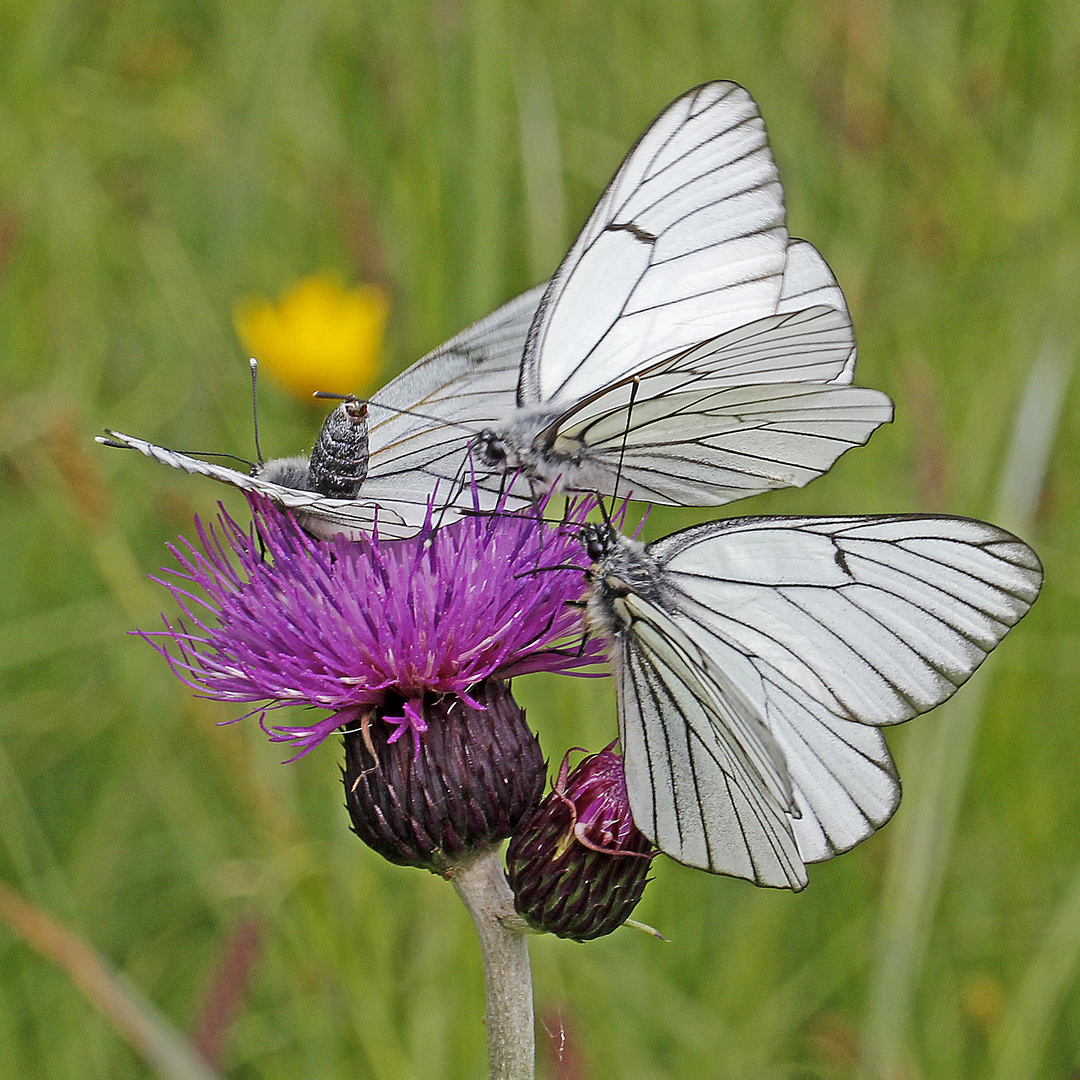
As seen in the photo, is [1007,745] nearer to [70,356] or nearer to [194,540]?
[194,540]

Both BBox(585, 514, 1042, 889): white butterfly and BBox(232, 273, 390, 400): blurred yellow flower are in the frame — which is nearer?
BBox(585, 514, 1042, 889): white butterfly

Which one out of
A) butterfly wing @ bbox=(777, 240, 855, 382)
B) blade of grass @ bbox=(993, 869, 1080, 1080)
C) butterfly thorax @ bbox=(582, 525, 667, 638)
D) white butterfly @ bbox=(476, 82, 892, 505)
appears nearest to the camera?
butterfly thorax @ bbox=(582, 525, 667, 638)

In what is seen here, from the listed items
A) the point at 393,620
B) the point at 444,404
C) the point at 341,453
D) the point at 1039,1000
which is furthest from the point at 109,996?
the point at 1039,1000

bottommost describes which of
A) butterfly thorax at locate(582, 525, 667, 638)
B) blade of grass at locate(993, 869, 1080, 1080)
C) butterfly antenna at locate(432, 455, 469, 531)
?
blade of grass at locate(993, 869, 1080, 1080)

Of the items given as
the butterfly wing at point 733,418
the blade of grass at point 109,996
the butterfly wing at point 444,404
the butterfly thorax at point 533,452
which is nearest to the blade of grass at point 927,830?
the butterfly wing at point 733,418

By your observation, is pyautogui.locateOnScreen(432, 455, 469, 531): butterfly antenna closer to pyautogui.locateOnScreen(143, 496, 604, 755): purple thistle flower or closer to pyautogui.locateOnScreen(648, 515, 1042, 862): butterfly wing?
pyautogui.locateOnScreen(143, 496, 604, 755): purple thistle flower

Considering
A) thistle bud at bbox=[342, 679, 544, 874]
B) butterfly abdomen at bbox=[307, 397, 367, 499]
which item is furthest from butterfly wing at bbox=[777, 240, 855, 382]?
thistle bud at bbox=[342, 679, 544, 874]

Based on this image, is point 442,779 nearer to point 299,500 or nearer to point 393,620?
point 393,620
